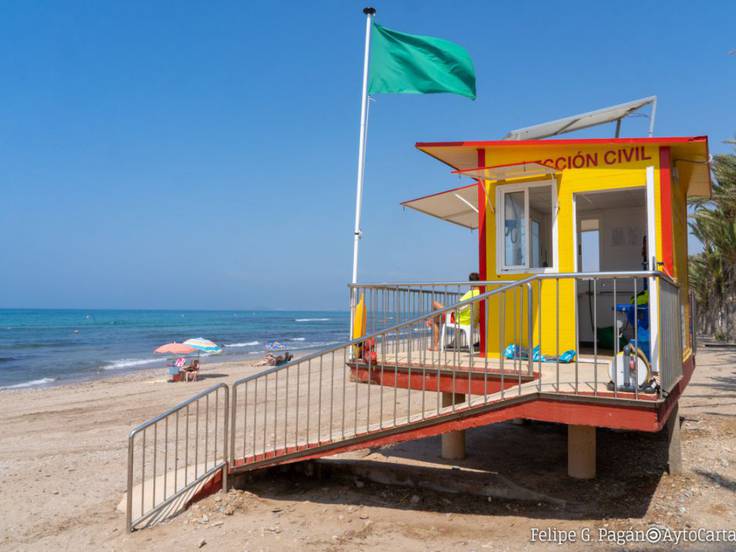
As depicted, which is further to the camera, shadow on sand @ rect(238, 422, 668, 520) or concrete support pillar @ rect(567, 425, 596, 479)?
concrete support pillar @ rect(567, 425, 596, 479)

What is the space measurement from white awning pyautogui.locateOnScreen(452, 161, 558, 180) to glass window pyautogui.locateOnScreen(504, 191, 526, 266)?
1.26ft

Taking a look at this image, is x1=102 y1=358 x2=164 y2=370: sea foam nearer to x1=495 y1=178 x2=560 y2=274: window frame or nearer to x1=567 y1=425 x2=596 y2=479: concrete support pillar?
x1=495 y1=178 x2=560 y2=274: window frame

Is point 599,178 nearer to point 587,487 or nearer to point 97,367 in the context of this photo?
point 587,487

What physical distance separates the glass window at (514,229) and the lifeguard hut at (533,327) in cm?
2

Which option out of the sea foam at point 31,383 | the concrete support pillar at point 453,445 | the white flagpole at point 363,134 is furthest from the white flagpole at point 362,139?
the sea foam at point 31,383

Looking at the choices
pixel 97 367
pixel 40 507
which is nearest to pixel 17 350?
pixel 97 367

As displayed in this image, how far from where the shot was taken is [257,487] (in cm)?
698

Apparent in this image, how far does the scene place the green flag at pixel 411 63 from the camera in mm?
9156

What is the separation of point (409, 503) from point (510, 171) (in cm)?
456

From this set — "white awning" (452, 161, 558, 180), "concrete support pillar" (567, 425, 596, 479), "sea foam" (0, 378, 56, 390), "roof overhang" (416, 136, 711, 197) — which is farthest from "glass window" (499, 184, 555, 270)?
"sea foam" (0, 378, 56, 390)

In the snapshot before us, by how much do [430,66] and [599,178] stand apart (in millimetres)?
3714

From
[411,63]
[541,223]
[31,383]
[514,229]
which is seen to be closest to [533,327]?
[514,229]

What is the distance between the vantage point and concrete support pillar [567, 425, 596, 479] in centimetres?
632

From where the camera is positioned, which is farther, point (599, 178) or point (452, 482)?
point (599, 178)
